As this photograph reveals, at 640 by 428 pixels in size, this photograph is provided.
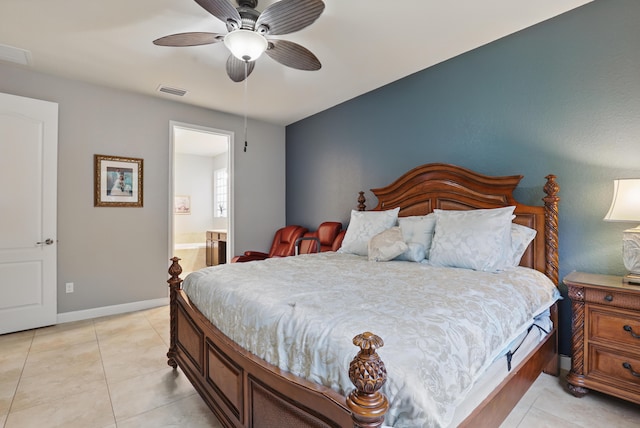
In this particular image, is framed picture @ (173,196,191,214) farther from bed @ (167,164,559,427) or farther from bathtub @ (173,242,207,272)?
bed @ (167,164,559,427)

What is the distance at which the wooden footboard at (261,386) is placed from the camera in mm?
820

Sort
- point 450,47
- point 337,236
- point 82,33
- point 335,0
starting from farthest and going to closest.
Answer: point 337,236
point 450,47
point 82,33
point 335,0

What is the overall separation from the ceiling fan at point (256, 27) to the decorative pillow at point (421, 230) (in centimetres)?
A: 162

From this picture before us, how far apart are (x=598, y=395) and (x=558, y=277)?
2.59ft

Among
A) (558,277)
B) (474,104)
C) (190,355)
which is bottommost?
(190,355)

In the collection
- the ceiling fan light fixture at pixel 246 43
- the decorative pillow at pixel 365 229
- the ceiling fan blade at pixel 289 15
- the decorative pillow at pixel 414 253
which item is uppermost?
the ceiling fan blade at pixel 289 15

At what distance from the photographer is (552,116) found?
2.46 meters

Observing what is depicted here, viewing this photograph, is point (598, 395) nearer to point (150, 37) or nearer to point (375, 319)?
point (375, 319)

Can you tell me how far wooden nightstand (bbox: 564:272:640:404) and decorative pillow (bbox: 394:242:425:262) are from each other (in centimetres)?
96

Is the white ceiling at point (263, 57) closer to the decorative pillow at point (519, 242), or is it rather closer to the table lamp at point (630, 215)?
the table lamp at point (630, 215)

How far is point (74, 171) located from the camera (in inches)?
140

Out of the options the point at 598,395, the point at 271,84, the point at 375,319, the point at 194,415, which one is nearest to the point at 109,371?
the point at 194,415

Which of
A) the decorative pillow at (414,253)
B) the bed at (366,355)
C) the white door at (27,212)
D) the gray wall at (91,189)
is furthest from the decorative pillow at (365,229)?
the white door at (27,212)

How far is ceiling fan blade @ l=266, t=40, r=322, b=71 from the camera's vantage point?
2.30 meters
